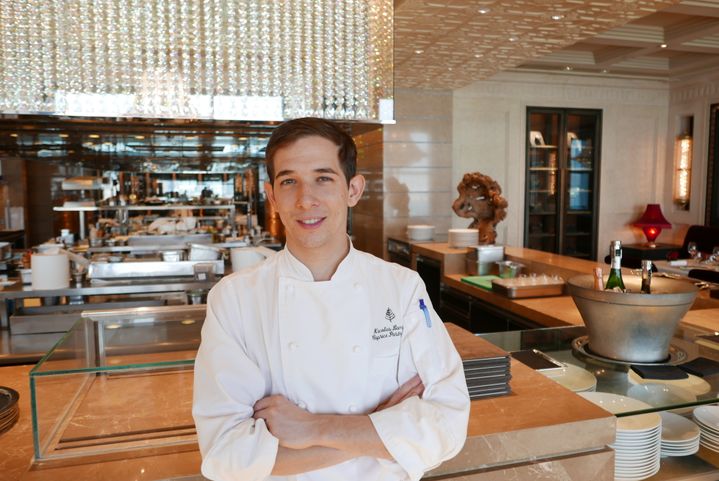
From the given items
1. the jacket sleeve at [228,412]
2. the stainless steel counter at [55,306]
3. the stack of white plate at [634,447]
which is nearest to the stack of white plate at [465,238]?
the stainless steel counter at [55,306]

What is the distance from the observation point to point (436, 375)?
115cm

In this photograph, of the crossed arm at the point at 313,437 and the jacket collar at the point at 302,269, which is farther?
the jacket collar at the point at 302,269

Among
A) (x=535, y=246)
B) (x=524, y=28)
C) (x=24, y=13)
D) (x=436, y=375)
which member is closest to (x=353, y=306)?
(x=436, y=375)

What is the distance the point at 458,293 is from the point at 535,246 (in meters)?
4.24

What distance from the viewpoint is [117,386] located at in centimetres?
155

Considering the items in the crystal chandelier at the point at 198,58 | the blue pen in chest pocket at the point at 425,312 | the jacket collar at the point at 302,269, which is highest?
the crystal chandelier at the point at 198,58

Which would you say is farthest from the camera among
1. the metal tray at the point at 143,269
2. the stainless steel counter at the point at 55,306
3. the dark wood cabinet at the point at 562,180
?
the dark wood cabinet at the point at 562,180

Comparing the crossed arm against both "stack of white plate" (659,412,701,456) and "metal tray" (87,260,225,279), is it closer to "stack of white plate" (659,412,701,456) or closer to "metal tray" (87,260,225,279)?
"stack of white plate" (659,412,701,456)

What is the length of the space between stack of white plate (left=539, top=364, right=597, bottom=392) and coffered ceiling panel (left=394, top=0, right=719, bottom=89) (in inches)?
112

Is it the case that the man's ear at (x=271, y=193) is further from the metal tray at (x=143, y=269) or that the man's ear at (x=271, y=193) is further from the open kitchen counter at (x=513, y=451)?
the metal tray at (x=143, y=269)

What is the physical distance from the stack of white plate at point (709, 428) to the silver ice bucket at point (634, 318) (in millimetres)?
194

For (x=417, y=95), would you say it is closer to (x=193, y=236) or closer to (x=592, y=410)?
(x=193, y=236)

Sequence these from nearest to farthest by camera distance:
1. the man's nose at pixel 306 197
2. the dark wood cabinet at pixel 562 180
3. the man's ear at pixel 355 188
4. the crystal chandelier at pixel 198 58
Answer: the man's nose at pixel 306 197 < the man's ear at pixel 355 188 < the crystal chandelier at pixel 198 58 < the dark wood cabinet at pixel 562 180

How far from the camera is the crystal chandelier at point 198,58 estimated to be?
2270mm
